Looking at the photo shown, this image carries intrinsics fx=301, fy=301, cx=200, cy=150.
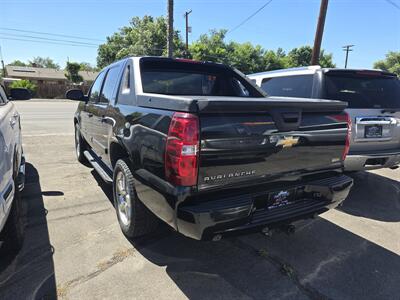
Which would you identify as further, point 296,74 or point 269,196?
point 296,74

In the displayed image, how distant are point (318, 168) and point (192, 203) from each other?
137 centimetres

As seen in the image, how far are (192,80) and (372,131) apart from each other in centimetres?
283

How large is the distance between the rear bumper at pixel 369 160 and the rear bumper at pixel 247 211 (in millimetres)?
1622

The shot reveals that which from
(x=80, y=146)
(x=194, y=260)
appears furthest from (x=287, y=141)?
(x=80, y=146)

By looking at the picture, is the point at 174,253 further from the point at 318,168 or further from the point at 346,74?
the point at 346,74

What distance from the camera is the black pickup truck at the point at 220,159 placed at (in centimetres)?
221

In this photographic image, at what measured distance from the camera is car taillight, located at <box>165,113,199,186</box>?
7.04 feet

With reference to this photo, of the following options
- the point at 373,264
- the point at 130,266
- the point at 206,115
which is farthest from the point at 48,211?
the point at 373,264

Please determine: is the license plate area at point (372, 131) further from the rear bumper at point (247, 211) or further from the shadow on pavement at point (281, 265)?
the rear bumper at point (247, 211)

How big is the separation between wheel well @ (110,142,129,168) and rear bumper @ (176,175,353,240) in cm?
129

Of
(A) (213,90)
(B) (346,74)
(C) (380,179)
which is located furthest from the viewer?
(C) (380,179)

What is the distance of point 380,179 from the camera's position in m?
5.95

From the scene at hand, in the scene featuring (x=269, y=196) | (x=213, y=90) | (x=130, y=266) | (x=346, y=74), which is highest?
(x=346, y=74)

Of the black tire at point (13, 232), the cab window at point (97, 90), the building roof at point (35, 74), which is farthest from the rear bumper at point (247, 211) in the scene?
the building roof at point (35, 74)
